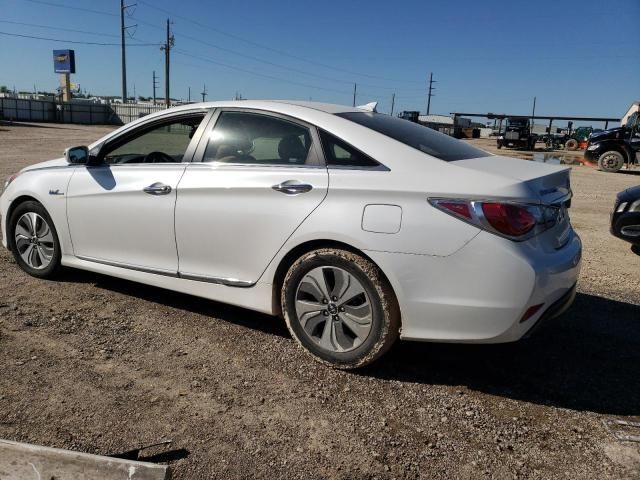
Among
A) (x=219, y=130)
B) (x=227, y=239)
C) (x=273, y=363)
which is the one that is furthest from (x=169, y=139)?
(x=273, y=363)

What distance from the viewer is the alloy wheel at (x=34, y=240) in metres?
4.50

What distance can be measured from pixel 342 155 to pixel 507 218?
1018 mm

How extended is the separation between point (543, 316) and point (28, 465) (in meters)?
2.53

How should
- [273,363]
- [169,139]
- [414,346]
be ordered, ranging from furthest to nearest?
[169,139] < [414,346] < [273,363]

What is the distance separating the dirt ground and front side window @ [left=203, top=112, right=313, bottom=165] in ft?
3.97

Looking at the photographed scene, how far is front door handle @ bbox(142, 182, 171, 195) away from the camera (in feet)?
12.1

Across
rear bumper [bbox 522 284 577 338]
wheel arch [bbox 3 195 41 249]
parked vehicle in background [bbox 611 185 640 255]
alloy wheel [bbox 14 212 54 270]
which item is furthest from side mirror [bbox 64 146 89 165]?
parked vehicle in background [bbox 611 185 640 255]

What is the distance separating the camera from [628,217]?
640 centimetres

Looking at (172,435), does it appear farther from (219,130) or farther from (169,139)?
(169,139)

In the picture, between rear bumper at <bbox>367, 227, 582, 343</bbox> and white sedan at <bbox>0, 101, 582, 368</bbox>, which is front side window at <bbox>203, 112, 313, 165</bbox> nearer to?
white sedan at <bbox>0, 101, 582, 368</bbox>

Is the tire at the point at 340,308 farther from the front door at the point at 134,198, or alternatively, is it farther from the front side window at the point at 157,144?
the front side window at the point at 157,144

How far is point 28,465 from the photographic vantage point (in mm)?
2150

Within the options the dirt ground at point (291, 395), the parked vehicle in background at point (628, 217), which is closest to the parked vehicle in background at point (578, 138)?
the parked vehicle in background at point (628, 217)

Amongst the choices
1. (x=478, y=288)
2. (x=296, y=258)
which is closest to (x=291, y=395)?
(x=296, y=258)
